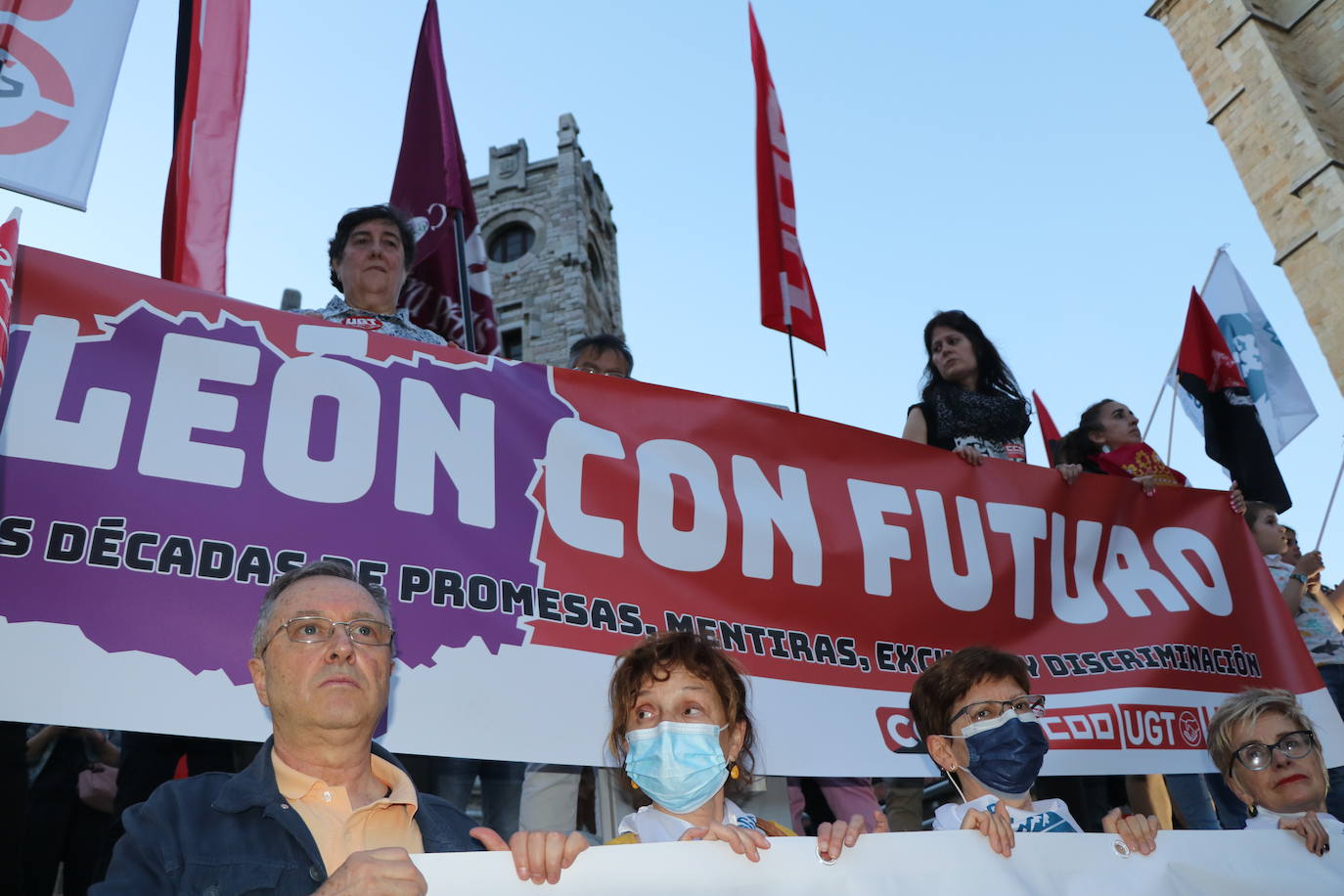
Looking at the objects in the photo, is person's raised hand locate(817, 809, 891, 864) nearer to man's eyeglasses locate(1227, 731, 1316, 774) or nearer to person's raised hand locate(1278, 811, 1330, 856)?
person's raised hand locate(1278, 811, 1330, 856)

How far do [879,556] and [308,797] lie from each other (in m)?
2.59

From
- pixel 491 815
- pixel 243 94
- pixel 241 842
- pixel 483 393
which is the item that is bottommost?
pixel 241 842

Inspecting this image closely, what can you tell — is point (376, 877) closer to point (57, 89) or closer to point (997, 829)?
point (997, 829)

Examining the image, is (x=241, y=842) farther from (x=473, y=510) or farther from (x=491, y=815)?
(x=491, y=815)

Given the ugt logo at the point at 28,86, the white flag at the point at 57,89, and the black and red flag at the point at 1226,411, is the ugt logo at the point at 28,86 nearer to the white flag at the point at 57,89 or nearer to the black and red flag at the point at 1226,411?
the white flag at the point at 57,89

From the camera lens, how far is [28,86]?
12.5 feet

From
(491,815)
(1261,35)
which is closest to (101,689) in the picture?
(491,815)

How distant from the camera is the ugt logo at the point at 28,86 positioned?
12.1ft

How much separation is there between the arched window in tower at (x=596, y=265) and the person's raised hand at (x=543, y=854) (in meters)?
32.6

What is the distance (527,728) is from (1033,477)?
2742 millimetres

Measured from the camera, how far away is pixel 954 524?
4.45 m

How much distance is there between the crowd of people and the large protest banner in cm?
29

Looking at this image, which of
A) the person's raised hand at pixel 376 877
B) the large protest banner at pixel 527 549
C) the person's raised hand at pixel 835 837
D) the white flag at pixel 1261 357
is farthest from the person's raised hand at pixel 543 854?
the white flag at pixel 1261 357

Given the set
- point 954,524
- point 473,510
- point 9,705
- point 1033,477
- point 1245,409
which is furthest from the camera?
point 1245,409
